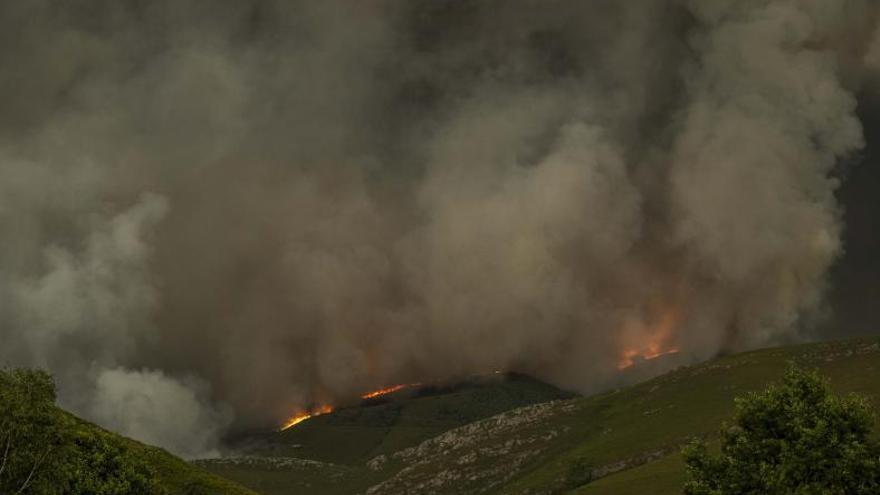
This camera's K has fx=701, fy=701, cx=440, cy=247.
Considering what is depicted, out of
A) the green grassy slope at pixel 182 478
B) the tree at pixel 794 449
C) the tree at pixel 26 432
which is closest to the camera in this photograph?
the tree at pixel 26 432

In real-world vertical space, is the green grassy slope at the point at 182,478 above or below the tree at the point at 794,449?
above

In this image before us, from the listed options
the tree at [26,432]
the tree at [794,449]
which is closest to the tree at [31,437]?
the tree at [26,432]

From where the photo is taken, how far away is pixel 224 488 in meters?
114

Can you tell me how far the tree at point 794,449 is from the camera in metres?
64.3

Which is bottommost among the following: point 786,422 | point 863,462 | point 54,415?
point 863,462

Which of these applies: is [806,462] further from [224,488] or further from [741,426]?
[224,488]

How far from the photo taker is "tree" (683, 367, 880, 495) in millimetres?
64312

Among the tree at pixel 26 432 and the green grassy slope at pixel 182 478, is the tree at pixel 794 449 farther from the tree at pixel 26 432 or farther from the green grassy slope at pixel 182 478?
the green grassy slope at pixel 182 478

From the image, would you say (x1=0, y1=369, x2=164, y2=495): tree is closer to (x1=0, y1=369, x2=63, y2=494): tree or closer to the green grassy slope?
(x1=0, y1=369, x2=63, y2=494): tree

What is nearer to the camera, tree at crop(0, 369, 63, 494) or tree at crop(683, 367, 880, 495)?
tree at crop(0, 369, 63, 494)

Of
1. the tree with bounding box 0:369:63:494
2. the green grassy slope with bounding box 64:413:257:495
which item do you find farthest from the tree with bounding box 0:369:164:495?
the green grassy slope with bounding box 64:413:257:495

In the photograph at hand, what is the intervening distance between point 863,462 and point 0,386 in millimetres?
75770

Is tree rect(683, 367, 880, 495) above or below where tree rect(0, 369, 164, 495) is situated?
below

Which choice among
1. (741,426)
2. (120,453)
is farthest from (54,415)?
(741,426)
